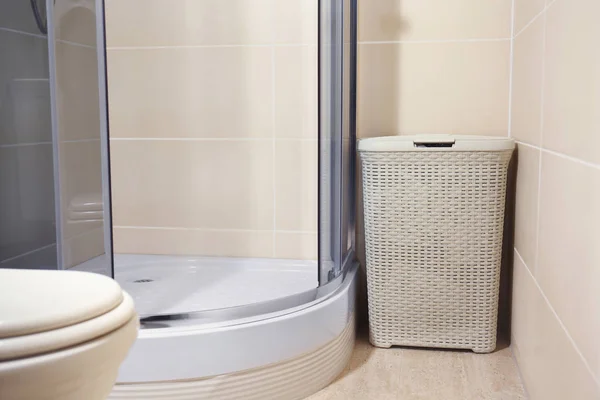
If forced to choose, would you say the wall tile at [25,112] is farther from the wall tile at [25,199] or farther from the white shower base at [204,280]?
the white shower base at [204,280]

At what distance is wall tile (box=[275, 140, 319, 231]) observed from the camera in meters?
2.16

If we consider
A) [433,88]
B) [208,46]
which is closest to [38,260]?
[208,46]

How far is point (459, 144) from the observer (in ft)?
5.98

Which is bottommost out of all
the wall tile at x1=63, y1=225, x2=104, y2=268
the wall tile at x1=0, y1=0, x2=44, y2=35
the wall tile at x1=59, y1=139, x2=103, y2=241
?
the wall tile at x1=63, y1=225, x2=104, y2=268

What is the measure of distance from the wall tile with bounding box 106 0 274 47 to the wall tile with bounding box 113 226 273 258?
0.59m

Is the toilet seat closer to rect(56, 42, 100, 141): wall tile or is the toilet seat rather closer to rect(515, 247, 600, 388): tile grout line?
rect(56, 42, 100, 141): wall tile

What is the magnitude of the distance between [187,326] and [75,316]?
693mm

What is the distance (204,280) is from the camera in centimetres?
199

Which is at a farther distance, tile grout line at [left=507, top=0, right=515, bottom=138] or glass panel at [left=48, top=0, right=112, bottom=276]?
tile grout line at [left=507, top=0, right=515, bottom=138]

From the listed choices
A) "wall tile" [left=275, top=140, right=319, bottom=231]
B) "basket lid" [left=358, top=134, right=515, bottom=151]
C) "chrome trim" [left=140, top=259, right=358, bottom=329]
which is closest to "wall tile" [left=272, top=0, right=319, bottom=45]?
"wall tile" [left=275, top=140, right=319, bottom=231]

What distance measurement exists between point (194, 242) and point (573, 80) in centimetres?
138

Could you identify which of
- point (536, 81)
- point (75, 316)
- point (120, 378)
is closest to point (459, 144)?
point (536, 81)

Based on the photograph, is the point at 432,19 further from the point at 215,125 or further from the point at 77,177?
the point at 77,177

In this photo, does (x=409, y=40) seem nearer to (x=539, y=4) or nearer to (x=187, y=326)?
Answer: (x=539, y=4)
